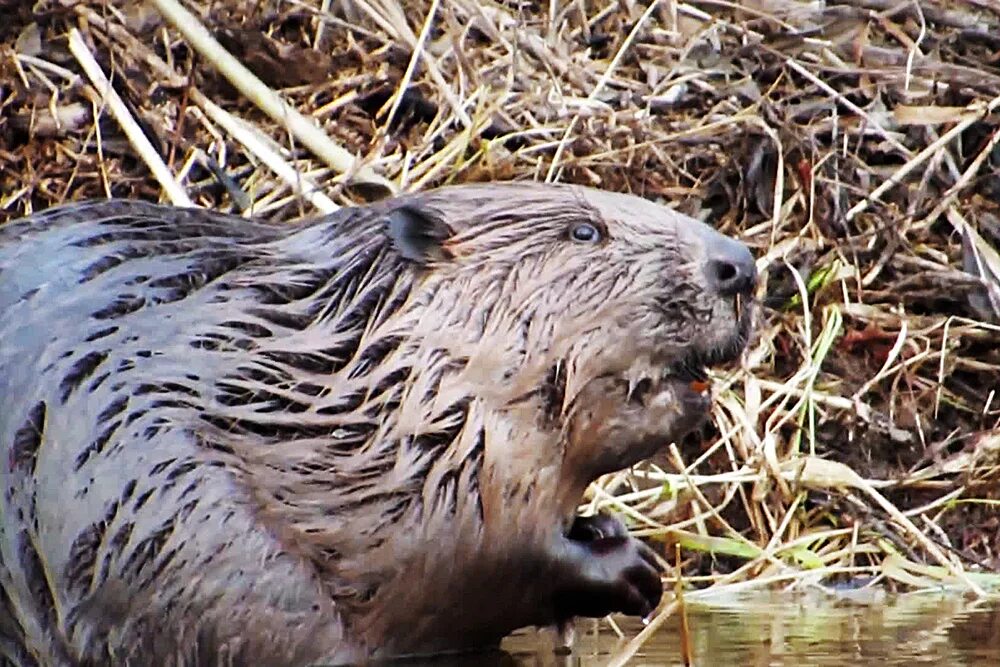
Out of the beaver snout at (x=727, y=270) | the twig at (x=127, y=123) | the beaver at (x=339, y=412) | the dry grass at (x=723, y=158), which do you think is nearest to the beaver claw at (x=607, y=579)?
the beaver at (x=339, y=412)

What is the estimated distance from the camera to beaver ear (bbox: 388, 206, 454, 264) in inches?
141

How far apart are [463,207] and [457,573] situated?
2.17ft

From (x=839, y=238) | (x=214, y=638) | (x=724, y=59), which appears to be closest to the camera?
(x=214, y=638)

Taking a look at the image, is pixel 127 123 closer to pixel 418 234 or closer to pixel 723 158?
pixel 723 158

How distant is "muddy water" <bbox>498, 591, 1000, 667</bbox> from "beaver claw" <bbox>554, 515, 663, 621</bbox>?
9 centimetres

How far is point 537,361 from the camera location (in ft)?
11.5

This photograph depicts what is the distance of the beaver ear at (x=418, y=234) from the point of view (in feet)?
11.7

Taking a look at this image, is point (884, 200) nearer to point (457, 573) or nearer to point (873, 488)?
point (873, 488)

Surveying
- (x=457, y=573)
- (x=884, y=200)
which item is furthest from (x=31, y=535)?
(x=884, y=200)

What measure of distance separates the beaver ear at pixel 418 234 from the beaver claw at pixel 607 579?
54cm

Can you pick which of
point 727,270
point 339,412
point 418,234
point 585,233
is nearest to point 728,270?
point 727,270

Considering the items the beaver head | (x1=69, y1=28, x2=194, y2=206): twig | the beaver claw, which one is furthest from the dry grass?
the beaver head

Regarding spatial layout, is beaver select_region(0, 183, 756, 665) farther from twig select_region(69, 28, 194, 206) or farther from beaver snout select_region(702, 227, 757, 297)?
twig select_region(69, 28, 194, 206)

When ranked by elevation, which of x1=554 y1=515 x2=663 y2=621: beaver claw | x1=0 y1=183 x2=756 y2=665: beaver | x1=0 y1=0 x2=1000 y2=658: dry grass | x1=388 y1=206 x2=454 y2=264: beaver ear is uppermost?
x1=388 y1=206 x2=454 y2=264: beaver ear
